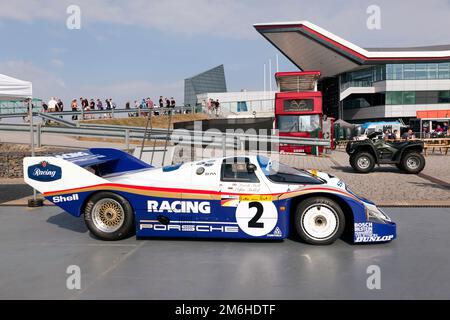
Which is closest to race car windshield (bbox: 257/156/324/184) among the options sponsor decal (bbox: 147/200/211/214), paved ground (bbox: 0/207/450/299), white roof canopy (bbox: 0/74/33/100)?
paved ground (bbox: 0/207/450/299)

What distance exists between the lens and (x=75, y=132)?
13.6m

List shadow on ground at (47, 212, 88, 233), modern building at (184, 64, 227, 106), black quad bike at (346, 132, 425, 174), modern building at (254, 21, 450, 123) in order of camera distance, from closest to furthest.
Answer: shadow on ground at (47, 212, 88, 233), black quad bike at (346, 132, 425, 174), modern building at (254, 21, 450, 123), modern building at (184, 64, 227, 106)

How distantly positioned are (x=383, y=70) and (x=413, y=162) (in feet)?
143

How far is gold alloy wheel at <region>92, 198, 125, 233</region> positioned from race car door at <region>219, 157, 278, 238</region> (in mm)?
1469

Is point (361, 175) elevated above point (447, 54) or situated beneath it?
situated beneath

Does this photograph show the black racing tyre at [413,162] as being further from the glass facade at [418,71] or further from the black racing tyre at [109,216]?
the glass facade at [418,71]

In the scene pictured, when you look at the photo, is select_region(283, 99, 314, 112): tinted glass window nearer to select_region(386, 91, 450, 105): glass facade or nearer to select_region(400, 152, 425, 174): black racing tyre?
select_region(400, 152, 425, 174): black racing tyre

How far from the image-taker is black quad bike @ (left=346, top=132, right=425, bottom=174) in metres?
13.0

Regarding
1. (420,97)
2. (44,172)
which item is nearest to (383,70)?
(420,97)

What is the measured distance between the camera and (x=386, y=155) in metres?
13.5
